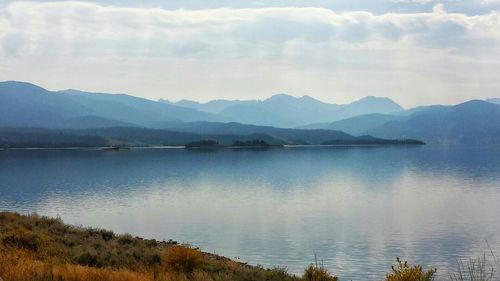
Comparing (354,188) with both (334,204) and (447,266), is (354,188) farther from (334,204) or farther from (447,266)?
(447,266)

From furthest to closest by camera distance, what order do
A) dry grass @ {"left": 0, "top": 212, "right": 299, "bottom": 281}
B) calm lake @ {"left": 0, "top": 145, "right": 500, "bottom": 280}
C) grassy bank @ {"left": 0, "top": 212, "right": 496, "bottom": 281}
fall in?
1. calm lake @ {"left": 0, "top": 145, "right": 500, "bottom": 280}
2. dry grass @ {"left": 0, "top": 212, "right": 299, "bottom": 281}
3. grassy bank @ {"left": 0, "top": 212, "right": 496, "bottom": 281}

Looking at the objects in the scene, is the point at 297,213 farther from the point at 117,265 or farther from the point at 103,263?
the point at 103,263

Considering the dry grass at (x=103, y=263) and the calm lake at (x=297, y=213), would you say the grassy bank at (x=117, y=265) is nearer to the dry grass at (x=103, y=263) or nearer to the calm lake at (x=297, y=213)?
the dry grass at (x=103, y=263)

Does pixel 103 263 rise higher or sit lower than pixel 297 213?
higher

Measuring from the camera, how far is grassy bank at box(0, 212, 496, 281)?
1194cm

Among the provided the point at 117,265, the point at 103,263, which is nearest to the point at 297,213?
the point at 117,265

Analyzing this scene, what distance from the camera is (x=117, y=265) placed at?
1786 centimetres

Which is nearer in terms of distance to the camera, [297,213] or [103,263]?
[103,263]

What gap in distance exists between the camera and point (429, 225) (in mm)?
45969

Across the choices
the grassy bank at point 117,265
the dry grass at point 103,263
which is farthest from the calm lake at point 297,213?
the dry grass at point 103,263

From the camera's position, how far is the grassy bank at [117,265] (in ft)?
39.2

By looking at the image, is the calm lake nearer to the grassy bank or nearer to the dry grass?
the grassy bank

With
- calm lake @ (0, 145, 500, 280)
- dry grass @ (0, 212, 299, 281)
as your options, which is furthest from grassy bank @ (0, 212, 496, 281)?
calm lake @ (0, 145, 500, 280)

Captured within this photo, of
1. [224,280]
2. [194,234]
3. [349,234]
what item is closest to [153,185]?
[194,234]
